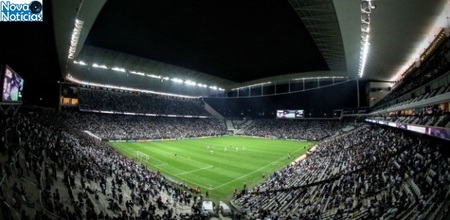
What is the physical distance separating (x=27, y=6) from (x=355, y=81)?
52781 millimetres

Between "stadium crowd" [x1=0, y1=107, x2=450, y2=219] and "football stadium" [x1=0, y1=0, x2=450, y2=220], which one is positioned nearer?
"stadium crowd" [x1=0, y1=107, x2=450, y2=219]

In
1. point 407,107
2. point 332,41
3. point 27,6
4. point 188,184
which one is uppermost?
point 332,41

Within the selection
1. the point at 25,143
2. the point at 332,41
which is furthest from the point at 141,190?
the point at 332,41

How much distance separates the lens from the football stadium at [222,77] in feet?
44.4

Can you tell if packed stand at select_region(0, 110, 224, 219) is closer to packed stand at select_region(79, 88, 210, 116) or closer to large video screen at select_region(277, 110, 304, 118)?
packed stand at select_region(79, 88, 210, 116)

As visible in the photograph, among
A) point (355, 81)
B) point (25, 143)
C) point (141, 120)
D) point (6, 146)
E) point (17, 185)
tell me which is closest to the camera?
point (17, 185)

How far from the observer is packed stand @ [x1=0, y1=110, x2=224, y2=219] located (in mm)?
10914

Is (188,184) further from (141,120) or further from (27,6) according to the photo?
(141,120)

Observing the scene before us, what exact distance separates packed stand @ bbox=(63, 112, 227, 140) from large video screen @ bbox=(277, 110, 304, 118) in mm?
15794

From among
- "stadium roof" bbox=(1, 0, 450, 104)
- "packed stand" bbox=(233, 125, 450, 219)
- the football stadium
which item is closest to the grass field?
the football stadium

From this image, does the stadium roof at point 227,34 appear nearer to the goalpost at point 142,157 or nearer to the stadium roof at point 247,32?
the stadium roof at point 247,32

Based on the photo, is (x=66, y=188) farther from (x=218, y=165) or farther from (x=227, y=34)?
(x=227, y=34)

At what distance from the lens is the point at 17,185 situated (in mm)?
11391

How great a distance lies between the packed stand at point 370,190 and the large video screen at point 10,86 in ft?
58.7
